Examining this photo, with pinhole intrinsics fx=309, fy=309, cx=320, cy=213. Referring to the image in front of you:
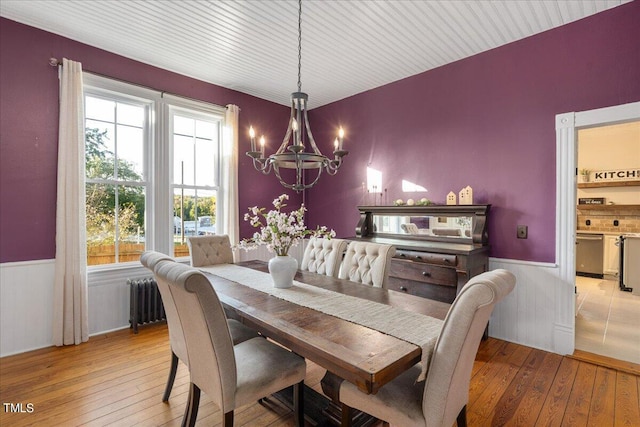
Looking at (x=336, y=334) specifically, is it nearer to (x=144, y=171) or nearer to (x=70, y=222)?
(x=70, y=222)

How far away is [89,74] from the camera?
313 cm

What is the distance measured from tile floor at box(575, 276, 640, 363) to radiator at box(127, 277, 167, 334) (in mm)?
4311

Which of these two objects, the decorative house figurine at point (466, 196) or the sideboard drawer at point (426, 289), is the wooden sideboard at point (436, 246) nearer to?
the sideboard drawer at point (426, 289)

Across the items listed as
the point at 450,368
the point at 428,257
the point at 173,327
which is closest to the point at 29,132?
the point at 173,327

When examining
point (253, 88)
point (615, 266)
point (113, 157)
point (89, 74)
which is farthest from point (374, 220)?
point (615, 266)

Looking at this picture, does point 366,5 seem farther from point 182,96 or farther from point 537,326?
point 537,326

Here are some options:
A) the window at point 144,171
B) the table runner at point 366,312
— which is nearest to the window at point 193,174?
the window at point 144,171

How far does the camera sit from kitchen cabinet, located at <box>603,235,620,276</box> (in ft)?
18.8

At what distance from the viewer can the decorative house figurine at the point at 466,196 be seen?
335cm

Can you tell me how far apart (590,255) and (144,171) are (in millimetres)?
7624

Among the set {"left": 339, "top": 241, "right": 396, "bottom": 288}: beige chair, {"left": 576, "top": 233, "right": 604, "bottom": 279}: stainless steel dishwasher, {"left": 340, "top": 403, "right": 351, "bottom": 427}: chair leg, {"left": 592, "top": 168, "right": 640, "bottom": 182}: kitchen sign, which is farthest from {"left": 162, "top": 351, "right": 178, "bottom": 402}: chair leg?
{"left": 592, "top": 168, "right": 640, "bottom": 182}: kitchen sign

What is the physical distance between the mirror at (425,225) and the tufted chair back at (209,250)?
197 cm

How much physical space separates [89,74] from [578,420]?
16.2 feet

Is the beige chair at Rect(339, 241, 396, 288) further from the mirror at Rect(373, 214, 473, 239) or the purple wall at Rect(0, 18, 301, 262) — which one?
the purple wall at Rect(0, 18, 301, 262)
